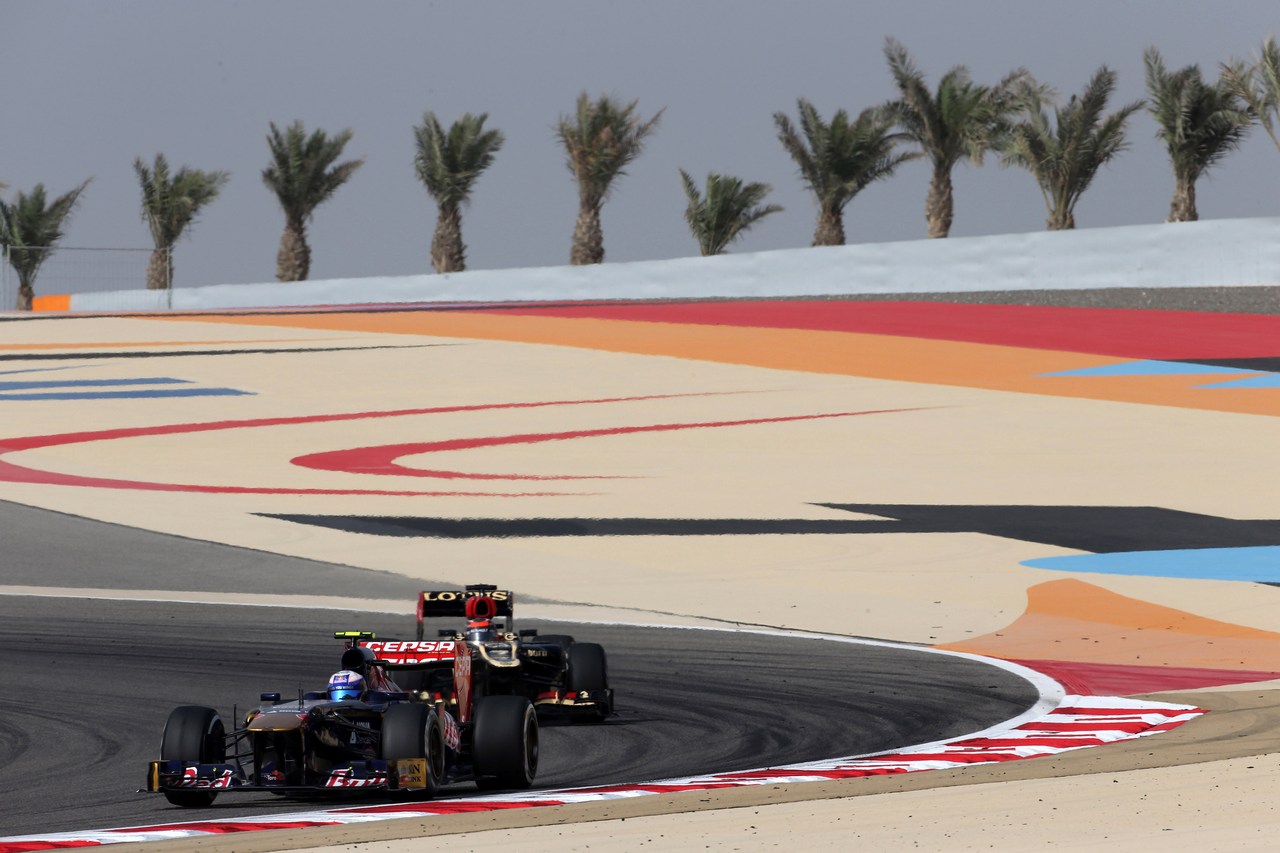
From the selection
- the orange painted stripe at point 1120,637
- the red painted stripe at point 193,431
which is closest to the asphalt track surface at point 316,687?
the orange painted stripe at point 1120,637

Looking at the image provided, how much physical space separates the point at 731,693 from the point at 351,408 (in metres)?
25.7

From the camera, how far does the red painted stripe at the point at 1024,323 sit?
4481 cm

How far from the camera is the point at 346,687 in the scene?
1192 cm

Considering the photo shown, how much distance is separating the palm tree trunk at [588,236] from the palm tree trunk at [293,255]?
15090 millimetres

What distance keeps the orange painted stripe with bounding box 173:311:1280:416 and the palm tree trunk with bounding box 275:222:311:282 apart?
1205 inches

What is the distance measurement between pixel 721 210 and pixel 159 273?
2447 centimetres

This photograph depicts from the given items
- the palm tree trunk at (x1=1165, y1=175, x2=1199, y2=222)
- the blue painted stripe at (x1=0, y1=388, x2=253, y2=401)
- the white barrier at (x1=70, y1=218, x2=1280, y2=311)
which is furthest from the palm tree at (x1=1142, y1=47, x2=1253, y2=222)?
the blue painted stripe at (x1=0, y1=388, x2=253, y2=401)

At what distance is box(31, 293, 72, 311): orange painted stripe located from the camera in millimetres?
85981

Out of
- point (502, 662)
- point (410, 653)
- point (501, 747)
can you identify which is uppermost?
point (410, 653)

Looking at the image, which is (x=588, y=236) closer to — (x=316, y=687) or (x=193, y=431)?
(x=193, y=431)

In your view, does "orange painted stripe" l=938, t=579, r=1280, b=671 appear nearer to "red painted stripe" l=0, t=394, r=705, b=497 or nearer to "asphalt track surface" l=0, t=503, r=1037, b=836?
"asphalt track surface" l=0, t=503, r=1037, b=836

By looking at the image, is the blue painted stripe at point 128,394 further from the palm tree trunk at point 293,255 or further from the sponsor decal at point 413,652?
the palm tree trunk at point 293,255

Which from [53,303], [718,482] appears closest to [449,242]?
[53,303]

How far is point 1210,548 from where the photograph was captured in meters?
24.7
